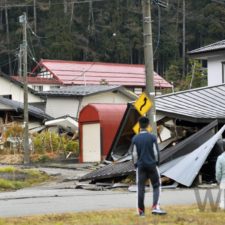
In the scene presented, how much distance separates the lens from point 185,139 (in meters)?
22.4

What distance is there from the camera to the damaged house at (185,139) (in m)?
20.5

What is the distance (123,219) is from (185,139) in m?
11.7

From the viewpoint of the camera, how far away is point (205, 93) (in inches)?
1060

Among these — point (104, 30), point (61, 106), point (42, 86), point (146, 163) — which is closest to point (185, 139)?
point (146, 163)

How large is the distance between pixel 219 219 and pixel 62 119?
3212 centimetres

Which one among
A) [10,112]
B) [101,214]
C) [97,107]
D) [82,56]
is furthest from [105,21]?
[101,214]

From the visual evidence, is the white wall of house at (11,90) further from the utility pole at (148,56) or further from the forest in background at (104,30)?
the utility pole at (148,56)

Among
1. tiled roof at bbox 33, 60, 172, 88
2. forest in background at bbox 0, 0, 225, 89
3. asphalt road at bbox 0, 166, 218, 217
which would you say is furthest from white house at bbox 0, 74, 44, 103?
asphalt road at bbox 0, 166, 218, 217

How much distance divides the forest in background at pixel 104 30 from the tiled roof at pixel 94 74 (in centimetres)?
1501

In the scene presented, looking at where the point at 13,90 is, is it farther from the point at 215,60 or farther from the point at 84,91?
the point at 215,60

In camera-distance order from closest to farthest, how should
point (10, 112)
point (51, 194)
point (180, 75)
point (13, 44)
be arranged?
point (51, 194) → point (10, 112) → point (180, 75) → point (13, 44)

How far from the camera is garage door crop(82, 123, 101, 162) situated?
3512cm

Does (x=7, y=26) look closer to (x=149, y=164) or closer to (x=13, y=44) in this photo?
(x=13, y=44)

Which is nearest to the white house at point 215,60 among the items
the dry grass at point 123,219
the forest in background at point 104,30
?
the dry grass at point 123,219
